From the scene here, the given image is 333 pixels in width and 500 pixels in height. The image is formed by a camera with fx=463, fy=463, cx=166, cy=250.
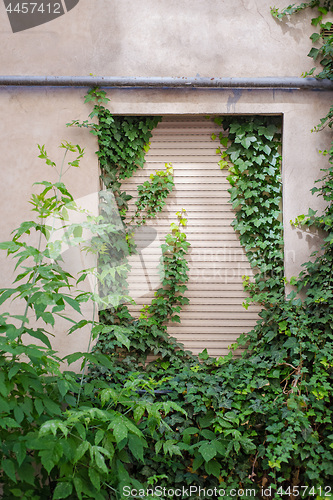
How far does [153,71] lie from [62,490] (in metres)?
3.85

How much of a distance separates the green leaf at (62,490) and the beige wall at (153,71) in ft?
7.03

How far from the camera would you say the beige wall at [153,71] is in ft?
15.4

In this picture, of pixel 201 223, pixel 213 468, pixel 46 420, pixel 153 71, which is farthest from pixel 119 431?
pixel 153 71

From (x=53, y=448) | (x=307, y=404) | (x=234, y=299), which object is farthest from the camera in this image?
(x=234, y=299)

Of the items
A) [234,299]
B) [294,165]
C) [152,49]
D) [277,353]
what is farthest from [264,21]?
[277,353]

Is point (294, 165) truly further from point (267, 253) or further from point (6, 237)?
point (6, 237)

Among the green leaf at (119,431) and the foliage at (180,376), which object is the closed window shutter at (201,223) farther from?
the green leaf at (119,431)

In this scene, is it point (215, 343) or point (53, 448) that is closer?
point (53, 448)

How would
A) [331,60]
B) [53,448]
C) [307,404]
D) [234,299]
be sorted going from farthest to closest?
[234,299] → [331,60] → [307,404] → [53,448]

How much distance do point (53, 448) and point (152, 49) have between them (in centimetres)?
388

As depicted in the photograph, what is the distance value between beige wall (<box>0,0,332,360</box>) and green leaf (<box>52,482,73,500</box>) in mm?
2143

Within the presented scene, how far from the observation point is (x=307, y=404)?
4.02 metres

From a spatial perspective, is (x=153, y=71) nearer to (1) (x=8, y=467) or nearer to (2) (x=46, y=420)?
(2) (x=46, y=420)

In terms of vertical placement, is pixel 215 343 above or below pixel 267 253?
below
